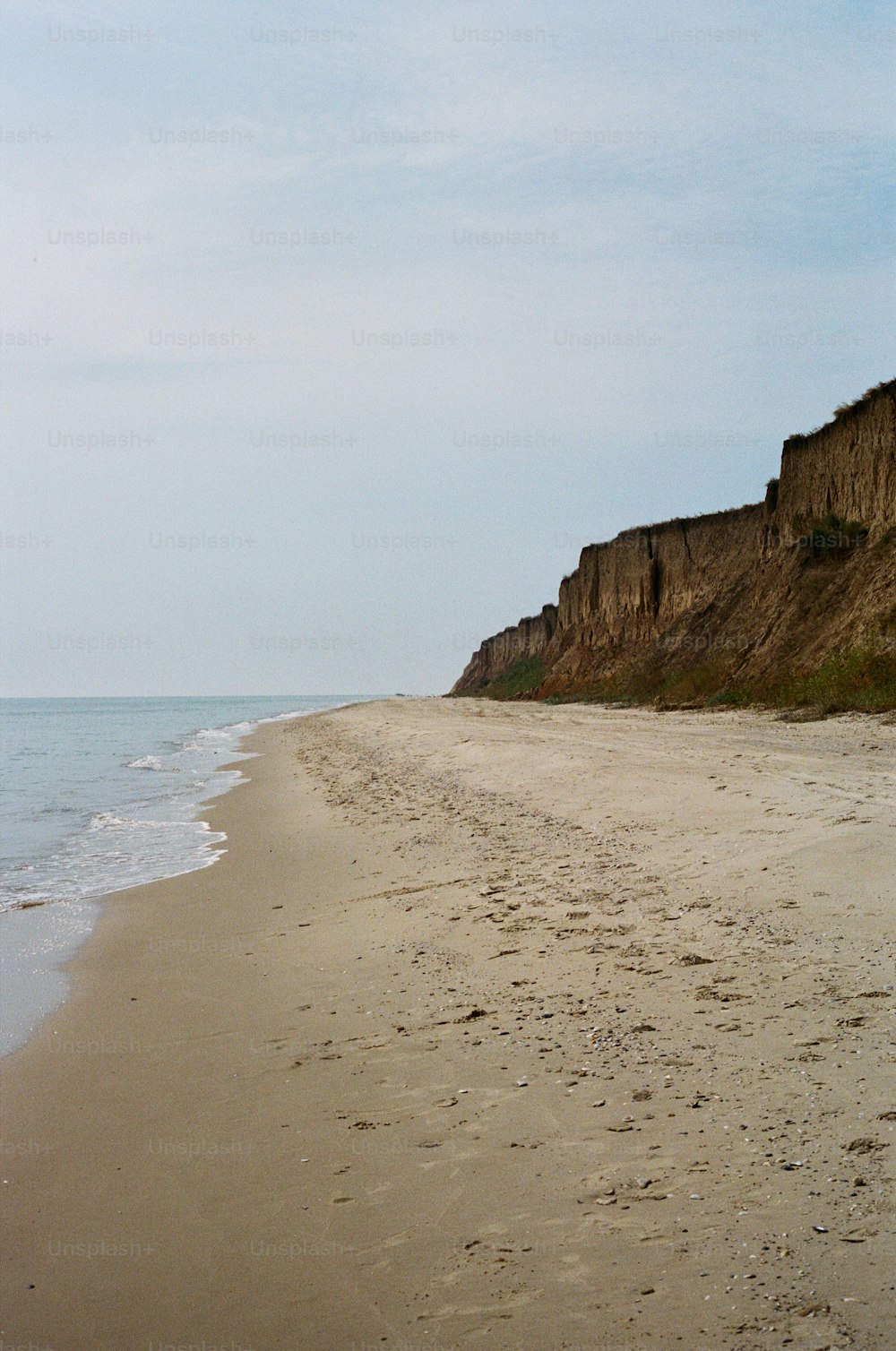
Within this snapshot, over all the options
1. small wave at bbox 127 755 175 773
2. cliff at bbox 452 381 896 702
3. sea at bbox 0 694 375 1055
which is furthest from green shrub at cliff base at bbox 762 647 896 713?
small wave at bbox 127 755 175 773

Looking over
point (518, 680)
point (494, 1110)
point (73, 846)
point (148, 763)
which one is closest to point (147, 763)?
point (148, 763)

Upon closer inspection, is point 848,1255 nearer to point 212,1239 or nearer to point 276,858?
point 212,1239

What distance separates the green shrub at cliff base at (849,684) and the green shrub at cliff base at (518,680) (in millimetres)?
39864

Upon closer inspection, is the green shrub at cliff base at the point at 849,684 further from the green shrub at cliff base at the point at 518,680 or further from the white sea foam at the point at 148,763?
the green shrub at cliff base at the point at 518,680

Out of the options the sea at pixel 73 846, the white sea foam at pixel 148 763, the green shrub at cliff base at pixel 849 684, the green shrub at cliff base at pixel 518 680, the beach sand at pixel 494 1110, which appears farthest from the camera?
the green shrub at cliff base at pixel 518 680

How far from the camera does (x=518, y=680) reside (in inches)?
3049

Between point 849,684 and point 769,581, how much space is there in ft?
40.4

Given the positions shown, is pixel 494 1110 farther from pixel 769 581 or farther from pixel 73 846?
pixel 769 581

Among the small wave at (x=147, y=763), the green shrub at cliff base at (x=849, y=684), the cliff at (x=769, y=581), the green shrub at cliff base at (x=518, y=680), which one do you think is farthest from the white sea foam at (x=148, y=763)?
the green shrub at cliff base at (x=518, y=680)

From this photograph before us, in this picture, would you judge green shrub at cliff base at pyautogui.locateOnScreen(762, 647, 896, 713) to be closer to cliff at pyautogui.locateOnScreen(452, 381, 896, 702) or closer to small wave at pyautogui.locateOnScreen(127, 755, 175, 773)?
cliff at pyautogui.locateOnScreen(452, 381, 896, 702)

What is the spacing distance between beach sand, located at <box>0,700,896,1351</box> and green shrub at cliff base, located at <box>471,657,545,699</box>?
55835 mm

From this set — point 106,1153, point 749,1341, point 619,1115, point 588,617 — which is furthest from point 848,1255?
point 588,617

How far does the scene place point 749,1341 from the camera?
2.50 metres

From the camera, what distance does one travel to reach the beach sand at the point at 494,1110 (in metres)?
2.84
